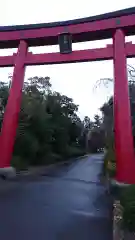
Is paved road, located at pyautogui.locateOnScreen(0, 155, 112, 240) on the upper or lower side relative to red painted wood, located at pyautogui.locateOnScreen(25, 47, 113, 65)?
lower

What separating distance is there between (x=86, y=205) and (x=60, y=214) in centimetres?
173

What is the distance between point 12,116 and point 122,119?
5267mm

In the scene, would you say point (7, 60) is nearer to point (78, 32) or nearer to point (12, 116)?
point (12, 116)

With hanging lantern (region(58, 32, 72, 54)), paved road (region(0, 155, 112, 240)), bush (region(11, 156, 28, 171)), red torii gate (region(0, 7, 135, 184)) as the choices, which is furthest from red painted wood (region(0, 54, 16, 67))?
paved road (region(0, 155, 112, 240))

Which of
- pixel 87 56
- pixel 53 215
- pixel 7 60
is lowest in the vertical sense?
pixel 53 215

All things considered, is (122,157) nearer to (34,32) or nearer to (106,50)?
(106,50)

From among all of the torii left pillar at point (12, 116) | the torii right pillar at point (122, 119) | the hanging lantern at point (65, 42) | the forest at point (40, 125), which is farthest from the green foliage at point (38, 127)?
the torii right pillar at point (122, 119)

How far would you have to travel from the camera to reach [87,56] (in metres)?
12.9

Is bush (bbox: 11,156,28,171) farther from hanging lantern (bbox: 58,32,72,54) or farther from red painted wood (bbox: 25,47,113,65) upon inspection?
hanging lantern (bbox: 58,32,72,54)

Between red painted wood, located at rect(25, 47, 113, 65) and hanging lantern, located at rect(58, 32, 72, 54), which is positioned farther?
hanging lantern, located at rect(58, 32, 72, 54)

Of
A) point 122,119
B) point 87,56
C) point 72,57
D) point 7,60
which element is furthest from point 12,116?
point 122,119

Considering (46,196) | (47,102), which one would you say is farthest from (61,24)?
(47,102)

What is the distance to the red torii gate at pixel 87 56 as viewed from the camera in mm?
10758

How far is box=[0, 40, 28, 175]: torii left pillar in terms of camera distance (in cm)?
1342
